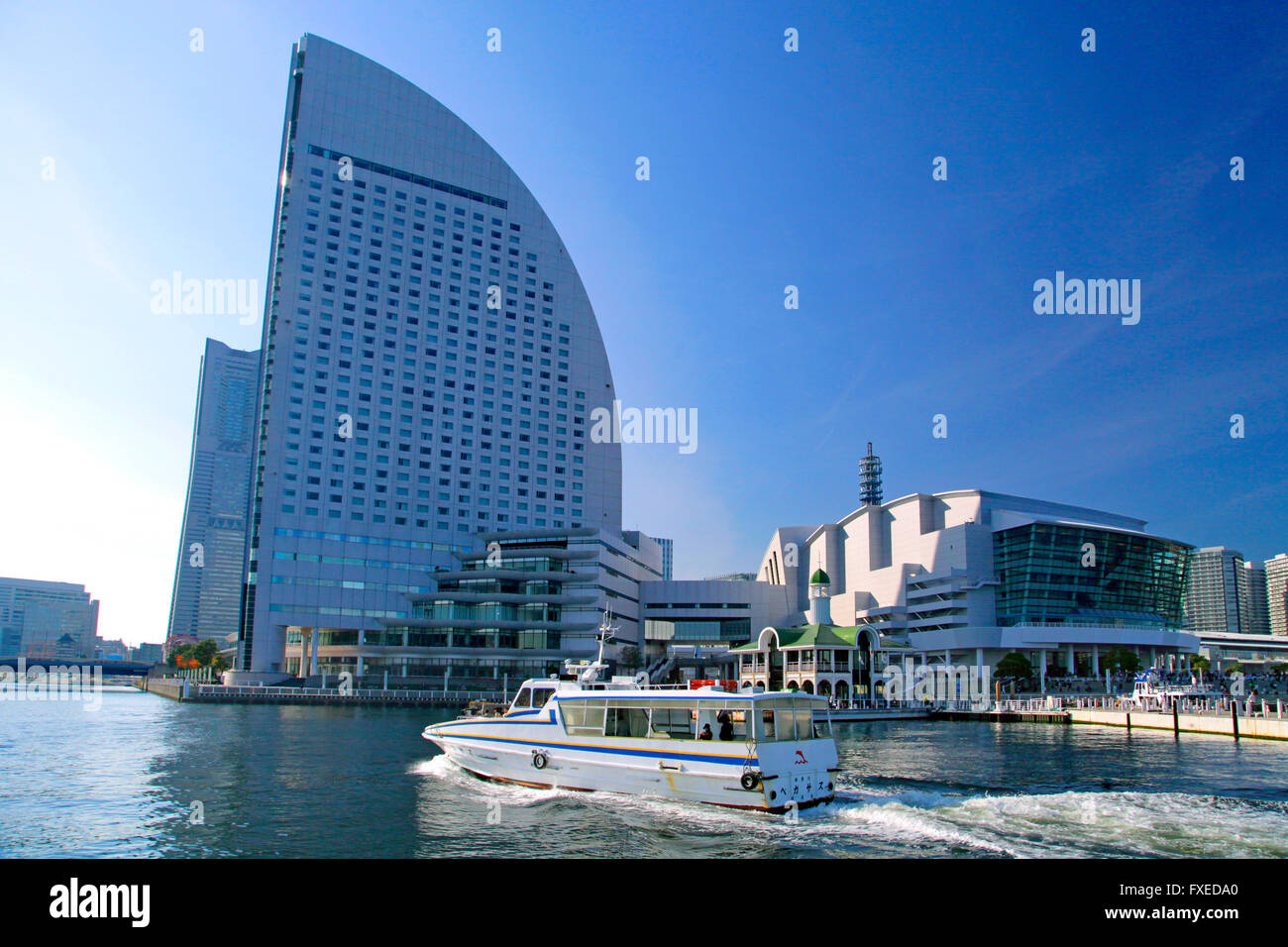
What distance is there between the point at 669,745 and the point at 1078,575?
112986 mm

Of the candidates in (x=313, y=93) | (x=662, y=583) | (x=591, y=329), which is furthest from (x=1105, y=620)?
(x=313, y=93)

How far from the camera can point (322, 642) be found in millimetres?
112312

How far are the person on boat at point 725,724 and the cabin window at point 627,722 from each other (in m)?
3.01

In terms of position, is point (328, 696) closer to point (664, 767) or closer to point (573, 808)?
point (573, 808)

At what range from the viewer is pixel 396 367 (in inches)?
5108

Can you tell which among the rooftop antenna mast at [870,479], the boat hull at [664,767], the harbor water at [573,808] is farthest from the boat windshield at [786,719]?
the rooftop antenna mast at [870,479]

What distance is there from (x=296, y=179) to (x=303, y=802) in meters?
125

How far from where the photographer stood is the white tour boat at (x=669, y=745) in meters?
25.6

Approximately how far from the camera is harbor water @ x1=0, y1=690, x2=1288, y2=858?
69.7 feet

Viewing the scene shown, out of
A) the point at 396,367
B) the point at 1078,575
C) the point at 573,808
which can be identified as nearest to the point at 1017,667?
the point at 1078,575

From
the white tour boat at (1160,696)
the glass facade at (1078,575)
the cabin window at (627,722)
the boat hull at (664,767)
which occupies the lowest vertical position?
the white tour boat at (1160,696)

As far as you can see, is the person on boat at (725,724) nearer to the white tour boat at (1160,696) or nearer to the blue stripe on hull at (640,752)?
the blue stripe on hull at (640,752)

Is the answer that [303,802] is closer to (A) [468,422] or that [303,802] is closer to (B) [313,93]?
(A) [468,422]
